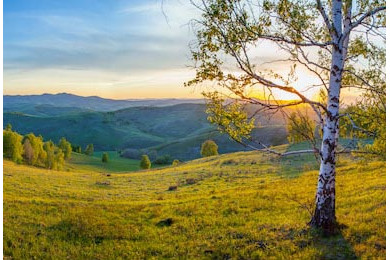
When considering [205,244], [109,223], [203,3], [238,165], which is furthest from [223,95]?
[238,165]

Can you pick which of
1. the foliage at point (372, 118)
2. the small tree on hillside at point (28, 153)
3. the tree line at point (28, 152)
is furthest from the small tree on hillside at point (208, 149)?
the foliage at point (372, 118)

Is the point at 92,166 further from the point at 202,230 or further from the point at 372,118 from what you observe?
the point at 372,118

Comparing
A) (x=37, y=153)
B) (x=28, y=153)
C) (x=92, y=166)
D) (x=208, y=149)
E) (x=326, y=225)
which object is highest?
(x=326, y=225)

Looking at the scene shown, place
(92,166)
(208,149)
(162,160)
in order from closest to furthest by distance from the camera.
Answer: (208,149) → (92,166) → (162,160)

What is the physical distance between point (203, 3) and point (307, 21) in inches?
146

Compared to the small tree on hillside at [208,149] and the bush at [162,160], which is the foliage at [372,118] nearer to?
the small tree on hillside at [208,149]

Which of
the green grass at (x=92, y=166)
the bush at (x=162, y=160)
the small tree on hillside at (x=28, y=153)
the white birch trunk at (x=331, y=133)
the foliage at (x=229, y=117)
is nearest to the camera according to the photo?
the white birch trunk at (x=331, y=133)

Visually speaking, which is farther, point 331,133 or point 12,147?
point 12,147

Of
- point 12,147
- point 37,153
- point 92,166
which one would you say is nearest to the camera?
point 12,147

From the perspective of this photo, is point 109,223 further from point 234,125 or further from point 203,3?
point 203,3

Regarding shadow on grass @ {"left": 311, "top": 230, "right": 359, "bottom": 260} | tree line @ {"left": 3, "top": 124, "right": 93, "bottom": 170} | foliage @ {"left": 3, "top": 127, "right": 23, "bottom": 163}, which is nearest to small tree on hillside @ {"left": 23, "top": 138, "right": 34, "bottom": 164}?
tree line @ {"left": 3, "top": 124, "right": 93, "bottom": 170}

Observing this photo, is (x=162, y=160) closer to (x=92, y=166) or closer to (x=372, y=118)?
(x=92, y=166)

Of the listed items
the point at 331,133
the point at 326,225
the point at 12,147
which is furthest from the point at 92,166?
the point at 331,133

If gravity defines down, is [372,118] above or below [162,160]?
above
